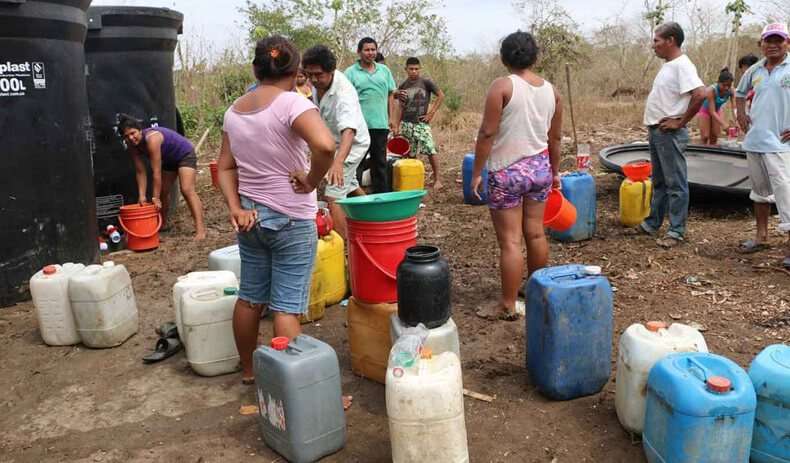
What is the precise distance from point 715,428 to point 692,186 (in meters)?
5.40

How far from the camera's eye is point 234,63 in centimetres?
1519

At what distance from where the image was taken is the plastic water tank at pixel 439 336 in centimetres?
316

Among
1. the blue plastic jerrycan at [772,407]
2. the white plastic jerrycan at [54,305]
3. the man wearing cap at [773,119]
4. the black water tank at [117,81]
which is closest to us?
the blue plastic jerrycan at [772,407]

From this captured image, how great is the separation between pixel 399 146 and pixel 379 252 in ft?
18.5

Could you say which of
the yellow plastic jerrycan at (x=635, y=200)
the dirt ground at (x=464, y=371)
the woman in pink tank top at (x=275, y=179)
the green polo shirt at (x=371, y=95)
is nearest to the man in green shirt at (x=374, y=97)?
the green polo shirt at (x=371, y=95)

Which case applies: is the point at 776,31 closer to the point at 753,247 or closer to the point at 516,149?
the point at 753,247

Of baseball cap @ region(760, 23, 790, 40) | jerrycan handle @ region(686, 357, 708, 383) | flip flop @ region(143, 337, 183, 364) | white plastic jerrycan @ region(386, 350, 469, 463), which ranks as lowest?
flip flop @ region(143, 337, 183, 364)


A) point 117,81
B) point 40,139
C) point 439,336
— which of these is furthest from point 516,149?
point 117,81

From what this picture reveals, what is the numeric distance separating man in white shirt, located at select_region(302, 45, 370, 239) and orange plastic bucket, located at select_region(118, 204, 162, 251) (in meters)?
2.38

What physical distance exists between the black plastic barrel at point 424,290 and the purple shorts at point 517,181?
40.8 inches

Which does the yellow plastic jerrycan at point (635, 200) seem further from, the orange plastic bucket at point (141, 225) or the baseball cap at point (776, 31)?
the orange plastic bucket at point (141, 225)

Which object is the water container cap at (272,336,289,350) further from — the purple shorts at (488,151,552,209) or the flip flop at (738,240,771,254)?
the flip flop at (738,240,771,254)

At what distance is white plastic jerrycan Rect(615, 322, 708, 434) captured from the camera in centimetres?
277

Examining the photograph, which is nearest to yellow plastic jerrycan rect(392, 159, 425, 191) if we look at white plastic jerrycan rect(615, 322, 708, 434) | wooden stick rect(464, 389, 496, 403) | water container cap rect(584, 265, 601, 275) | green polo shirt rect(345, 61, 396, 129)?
green polo shirt rect(345, 61, 396, 129)
